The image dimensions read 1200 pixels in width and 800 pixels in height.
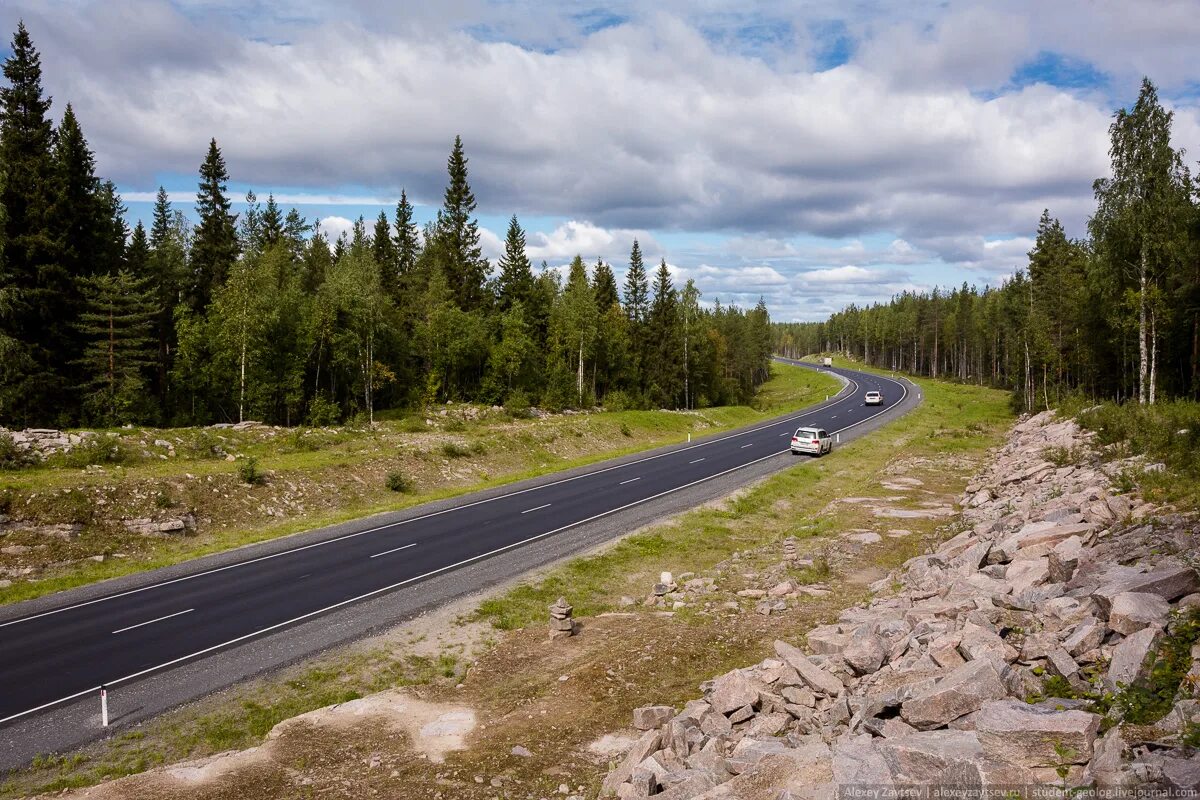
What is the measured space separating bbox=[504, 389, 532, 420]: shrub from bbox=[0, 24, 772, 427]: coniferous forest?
256mm

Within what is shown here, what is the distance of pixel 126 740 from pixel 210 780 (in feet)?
9.79

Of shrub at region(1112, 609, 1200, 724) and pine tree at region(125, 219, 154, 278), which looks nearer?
shrub at region(1112, 609, 1200, 724)

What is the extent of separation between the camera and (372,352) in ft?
181

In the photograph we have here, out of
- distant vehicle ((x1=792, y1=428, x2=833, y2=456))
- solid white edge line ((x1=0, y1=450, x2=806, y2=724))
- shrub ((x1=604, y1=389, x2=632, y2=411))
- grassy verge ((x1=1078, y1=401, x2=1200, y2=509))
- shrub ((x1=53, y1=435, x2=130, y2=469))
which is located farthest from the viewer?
shrub ((x1=604, y1=389, x2=632, y2=411))

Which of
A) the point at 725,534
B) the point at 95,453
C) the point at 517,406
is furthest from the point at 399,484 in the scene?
the point at 517,406

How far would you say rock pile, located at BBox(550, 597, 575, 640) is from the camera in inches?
642

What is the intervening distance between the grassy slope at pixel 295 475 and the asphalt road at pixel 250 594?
260 cm

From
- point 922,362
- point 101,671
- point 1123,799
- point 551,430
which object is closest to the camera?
point 1123,799

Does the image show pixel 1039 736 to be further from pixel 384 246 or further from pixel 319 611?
pixel 384 246

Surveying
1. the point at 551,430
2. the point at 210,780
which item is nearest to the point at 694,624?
the point at 210,780

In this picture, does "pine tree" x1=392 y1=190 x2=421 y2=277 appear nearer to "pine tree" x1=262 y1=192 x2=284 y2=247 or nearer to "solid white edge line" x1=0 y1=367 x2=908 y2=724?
"pine tree" x1=262 y1=192 x2=284 y2=247

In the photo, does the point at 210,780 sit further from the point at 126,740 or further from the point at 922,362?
the point at 922,362

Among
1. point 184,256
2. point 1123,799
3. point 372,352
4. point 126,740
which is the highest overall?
point 184,256

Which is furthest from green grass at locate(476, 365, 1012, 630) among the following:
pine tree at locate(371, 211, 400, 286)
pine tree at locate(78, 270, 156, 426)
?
pine tree at locate(371, 211, 400, 286)
